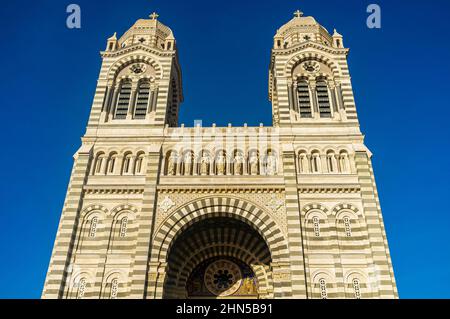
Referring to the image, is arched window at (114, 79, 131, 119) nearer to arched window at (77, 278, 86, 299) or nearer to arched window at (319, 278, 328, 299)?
arched window at (77, 278, 86, 299)

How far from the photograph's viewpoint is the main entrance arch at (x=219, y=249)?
22172 millimetres

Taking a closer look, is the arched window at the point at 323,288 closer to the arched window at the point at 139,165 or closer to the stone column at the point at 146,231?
the stone column at the point at 146,231

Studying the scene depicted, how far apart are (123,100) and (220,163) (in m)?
8.52

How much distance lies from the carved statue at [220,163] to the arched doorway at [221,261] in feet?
9.04

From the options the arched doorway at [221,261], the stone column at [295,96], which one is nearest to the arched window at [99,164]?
the arched doorway at [221,261]

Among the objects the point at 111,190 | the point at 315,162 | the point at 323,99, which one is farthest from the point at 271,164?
the point at 111,190

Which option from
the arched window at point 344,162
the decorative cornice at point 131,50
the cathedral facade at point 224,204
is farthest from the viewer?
the decorative cornice at point 131,50

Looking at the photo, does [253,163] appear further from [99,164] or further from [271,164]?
[99,164]

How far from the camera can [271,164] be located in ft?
80.4

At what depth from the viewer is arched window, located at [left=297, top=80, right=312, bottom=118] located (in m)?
27.0

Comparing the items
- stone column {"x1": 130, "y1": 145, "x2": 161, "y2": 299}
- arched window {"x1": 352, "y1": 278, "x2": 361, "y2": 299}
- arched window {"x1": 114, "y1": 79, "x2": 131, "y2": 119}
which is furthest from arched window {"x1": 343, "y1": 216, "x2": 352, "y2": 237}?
arched window {"x1": 114, "y1": 79, "x2": 131, "y2": 119}
